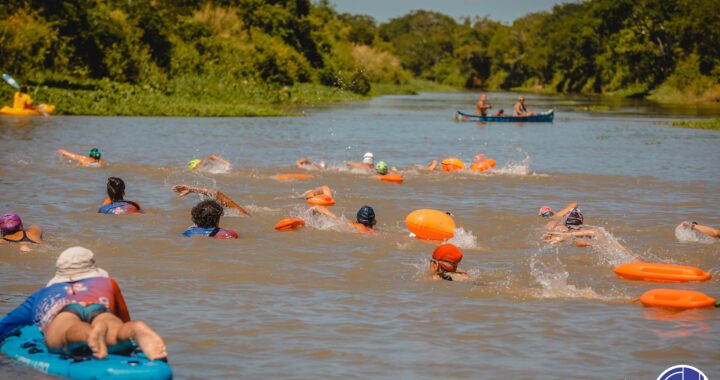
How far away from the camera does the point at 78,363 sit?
6785 mm

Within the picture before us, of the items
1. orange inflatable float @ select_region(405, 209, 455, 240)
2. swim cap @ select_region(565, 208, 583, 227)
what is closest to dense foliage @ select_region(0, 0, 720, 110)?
orange inflatable float @ select_region(405, 209, 455, 240)

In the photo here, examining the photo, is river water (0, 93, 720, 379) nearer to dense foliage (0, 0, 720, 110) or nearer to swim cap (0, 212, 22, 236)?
swim cap (0, 212, 22, 236)

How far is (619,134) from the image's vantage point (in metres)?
35.9

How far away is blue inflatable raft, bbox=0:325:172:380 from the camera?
654 cm

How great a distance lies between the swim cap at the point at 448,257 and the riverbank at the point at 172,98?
29750 millimetres

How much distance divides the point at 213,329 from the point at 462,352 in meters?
2.20

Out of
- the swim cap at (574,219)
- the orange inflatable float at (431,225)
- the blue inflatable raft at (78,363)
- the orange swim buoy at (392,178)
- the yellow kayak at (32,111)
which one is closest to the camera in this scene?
the blue inflatable raft at (78,363)

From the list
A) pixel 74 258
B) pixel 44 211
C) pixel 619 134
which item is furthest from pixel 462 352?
pixel 619 134

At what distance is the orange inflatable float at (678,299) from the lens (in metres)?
9.50

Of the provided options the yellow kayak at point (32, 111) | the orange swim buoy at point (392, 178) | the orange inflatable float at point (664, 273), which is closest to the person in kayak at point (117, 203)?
the orange swim buoy at point (392, 178)

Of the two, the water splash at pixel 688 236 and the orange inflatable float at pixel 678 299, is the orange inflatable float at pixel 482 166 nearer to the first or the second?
the water splash at pixel 688 236

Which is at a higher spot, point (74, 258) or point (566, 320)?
point (74, 258)

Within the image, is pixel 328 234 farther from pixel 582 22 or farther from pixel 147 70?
pixel 582 22

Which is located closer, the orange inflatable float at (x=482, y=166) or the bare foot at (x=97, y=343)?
the bare foot at (x=97, y=343)
